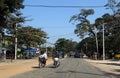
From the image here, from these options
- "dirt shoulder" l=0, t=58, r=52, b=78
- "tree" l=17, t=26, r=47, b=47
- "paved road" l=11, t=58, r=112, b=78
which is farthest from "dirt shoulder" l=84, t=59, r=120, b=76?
"tree" l=17, t=26, r=47, b=47

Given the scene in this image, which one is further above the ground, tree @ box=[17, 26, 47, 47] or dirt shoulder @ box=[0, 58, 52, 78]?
tree @ box=[17, 26, 47, 47]

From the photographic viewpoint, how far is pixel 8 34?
257 feet

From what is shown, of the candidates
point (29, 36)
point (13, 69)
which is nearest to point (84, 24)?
point (29, 36)

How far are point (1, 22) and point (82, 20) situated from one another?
7898 centimetres

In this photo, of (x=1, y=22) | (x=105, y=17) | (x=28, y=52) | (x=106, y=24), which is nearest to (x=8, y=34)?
(x=28, y=52)

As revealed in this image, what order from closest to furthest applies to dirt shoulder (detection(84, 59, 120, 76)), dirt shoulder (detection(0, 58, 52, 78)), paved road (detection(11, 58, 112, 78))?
paved road (detection(11, 58, 112, 78)) < dirt shoulder (detection(0, 58, 52, 78)) < dirt shoulder (detection(84, 59, 120, 76))

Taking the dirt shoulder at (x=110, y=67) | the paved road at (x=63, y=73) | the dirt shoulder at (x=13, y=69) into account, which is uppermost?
the dirt shoulder at (x=13, y=69)

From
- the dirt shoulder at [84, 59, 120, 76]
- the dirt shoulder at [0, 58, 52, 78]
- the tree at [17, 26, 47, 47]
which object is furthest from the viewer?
the tree at [17, 26, 47, 47]

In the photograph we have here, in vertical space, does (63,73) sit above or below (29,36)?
below

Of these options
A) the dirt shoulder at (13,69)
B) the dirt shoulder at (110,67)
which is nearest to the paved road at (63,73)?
the dirt shoulder at (13,69)

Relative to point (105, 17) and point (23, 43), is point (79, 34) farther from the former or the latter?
point (23, 43)

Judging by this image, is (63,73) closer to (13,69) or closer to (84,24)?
(13,69)

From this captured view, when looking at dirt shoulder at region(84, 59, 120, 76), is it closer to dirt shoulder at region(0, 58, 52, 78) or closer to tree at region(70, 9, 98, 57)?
dirt shoulder at region(0, 58, 52, 78)

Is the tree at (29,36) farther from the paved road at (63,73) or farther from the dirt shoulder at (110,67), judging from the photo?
the paved road at (63,73)
